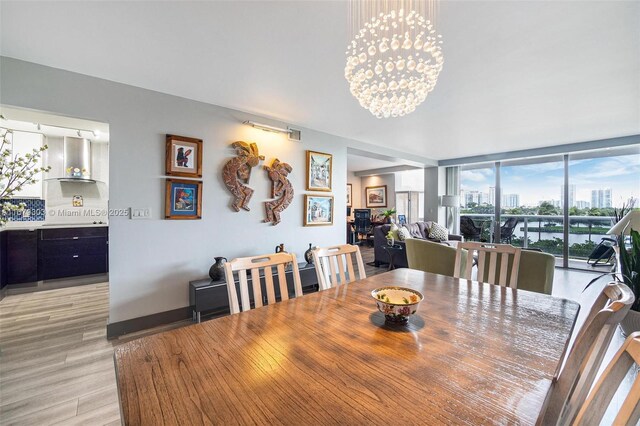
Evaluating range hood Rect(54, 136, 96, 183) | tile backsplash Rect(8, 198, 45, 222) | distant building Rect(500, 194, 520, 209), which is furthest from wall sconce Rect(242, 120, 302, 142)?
distant building Rect(500, 194, 520, 209)

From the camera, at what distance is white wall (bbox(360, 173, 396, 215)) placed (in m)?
8.82

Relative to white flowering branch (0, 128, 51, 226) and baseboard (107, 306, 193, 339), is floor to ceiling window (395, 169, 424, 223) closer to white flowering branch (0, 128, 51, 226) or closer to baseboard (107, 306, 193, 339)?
baseboard (107, 306, 193, 339)

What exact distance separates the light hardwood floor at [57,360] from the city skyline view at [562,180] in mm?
2768

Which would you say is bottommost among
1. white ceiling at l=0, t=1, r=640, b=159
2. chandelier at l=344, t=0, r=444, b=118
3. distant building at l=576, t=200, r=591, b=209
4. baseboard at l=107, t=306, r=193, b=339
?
baseboard at l=107, t=306, r=193, b=339

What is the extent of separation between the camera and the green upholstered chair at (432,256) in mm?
3219

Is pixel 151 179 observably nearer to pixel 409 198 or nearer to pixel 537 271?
pixel 537 271

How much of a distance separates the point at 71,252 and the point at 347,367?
17.1 feet

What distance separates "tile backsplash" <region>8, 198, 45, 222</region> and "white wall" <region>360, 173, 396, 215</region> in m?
8.20

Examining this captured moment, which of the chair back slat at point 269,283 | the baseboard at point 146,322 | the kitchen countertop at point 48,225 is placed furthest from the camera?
the kitchen countertop at point 48,225

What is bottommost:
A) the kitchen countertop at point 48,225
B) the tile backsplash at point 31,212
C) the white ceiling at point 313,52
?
the kitchen countertop at point 48,225

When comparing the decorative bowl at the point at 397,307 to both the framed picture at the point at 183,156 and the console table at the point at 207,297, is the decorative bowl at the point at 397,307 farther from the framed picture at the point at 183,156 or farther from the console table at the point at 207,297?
the framed picture at the point at 183,156

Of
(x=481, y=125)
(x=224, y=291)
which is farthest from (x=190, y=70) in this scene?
(x=481, y=125)

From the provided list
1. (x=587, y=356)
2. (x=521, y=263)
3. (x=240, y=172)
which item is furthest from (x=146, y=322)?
(x=521, y=263)

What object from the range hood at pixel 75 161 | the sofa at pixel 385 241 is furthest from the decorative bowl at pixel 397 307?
the range hood at pixel 75 161
